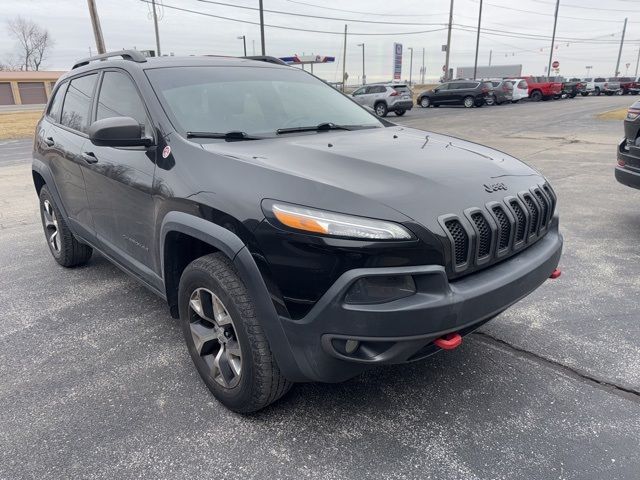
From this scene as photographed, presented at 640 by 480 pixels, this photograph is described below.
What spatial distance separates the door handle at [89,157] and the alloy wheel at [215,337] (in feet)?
4.76

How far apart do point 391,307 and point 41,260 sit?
14.4 ft

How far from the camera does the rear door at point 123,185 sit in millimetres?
2887

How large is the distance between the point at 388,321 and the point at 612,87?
50309 mm

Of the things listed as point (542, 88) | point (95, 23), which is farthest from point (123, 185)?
point (542, 88)

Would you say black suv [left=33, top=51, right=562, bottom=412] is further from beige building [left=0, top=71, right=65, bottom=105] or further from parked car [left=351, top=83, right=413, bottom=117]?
beige building [left=0, top=71, right=65, bottom=105]

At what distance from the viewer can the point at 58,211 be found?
14.4 ft

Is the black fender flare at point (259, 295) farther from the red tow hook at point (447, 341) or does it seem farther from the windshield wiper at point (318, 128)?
the windshield wiper at point (318, 128)

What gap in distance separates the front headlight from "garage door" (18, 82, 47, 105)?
65.6 metres

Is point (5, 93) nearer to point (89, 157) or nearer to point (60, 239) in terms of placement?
point (60, 239)

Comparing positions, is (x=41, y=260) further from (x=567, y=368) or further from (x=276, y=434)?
(x=567, y=368)

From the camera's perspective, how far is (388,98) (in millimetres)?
25141

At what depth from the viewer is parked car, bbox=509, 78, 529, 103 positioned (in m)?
32.3

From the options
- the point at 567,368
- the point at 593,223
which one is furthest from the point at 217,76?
the point at 593,223

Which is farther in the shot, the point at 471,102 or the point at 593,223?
the point at 471,102
